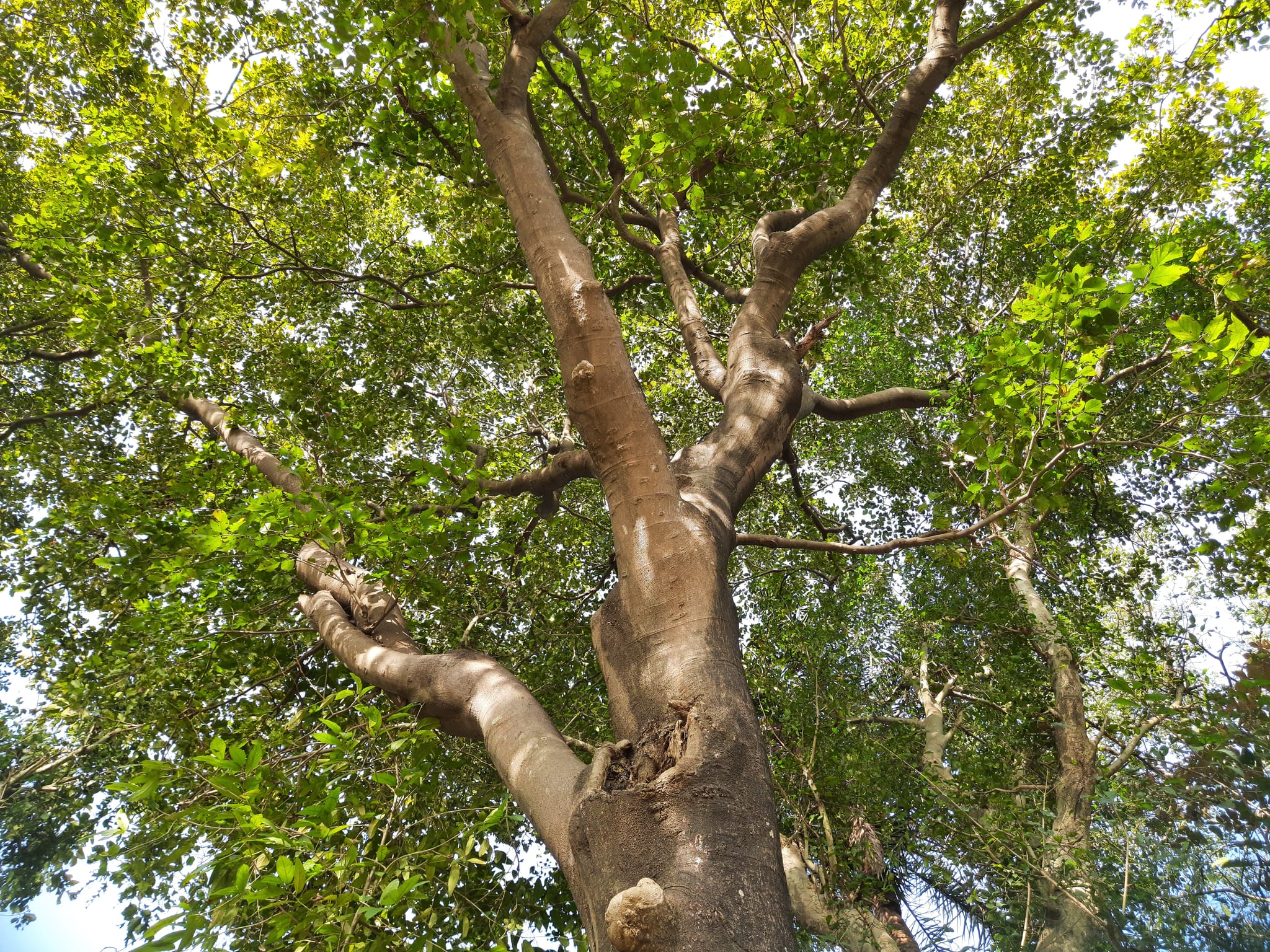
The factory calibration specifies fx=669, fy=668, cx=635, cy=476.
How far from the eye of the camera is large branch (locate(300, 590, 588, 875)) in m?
1.99

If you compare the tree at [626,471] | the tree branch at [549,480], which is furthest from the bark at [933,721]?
the tree branch at [549,480]

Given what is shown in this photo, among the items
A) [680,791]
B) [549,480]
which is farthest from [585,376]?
[549,480]

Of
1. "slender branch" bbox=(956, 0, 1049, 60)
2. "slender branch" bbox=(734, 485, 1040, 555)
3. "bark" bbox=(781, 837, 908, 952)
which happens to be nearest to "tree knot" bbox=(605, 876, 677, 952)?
"slender branch" bbox=(734, 485, 1040, 555)

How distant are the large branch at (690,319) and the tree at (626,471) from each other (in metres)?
0.05

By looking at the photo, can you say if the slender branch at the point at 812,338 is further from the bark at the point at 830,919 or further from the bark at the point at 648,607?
the bark at the point at 830,919

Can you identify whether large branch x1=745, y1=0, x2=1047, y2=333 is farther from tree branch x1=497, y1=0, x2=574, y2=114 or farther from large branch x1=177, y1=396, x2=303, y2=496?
large branch x1=177, y1=396, x2=303, y2=496

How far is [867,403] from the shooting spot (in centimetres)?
428

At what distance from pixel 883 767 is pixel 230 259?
8.05 metres

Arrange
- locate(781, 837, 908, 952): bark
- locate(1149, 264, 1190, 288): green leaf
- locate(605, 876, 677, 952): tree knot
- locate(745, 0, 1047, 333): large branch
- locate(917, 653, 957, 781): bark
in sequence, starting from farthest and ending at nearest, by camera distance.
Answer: locate(917, 653, 957, 781): bark < locate(781, 837, 908, 952): bark < locate(745, 0, 1047, 333): large branch < locate(1149, 264, 1190, 288): green leaf < locate(605, 876, 677, 952): tree knot

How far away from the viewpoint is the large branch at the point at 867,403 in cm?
411

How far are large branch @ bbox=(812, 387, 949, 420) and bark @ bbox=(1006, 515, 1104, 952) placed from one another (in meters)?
1.13

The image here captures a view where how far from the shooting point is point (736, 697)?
196 cm

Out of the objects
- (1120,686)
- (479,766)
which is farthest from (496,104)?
(479,766)

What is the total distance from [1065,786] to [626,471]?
7299mm
